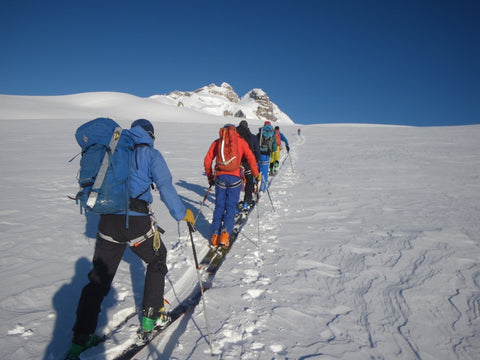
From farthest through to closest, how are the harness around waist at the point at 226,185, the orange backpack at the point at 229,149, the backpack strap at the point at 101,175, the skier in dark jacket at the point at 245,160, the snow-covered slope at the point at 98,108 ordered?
the snow-covered slope at the point at 98,108 → the skier in dark jacket at the point at 245,160 → the harness around waist at the point at 226,185 → the orange backpack at the point at 229,149 → the backpack strap at the point at 101,175

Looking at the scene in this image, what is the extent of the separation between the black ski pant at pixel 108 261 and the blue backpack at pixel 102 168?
0.76 feet

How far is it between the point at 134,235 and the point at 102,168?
0.75 metres

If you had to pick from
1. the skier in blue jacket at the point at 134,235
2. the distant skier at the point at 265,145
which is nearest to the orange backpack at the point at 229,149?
the skier in blue jacket at the point at 134,235

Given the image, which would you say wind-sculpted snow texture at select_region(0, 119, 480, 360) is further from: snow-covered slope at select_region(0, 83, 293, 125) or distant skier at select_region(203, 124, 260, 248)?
snow-covered slope at select_region(0, 83, 293, 125)

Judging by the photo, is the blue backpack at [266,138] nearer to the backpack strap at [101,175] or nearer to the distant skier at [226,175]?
the distant skier at [226,175]

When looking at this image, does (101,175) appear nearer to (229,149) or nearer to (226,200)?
(229,149)

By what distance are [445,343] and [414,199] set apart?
586 cm

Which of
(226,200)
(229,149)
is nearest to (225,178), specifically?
(226,200)

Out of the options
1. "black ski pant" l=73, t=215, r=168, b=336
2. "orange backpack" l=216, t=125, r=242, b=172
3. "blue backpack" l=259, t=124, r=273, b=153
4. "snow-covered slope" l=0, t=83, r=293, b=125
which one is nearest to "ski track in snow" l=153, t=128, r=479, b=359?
"black ski pant" l=73, t=215, r=168, b=336

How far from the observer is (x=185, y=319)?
315cm

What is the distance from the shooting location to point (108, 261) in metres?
2.70

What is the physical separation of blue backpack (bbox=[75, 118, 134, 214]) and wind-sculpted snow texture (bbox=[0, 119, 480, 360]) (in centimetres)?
156

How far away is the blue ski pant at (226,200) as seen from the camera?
4977mm

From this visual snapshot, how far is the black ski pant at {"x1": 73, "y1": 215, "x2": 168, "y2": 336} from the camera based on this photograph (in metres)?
2.57
